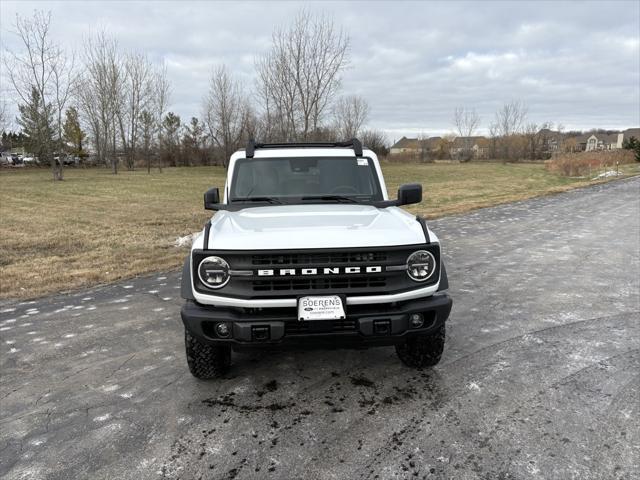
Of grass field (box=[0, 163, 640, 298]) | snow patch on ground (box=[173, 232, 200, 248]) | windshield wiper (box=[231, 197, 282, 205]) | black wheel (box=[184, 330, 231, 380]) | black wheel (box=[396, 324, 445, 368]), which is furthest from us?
snow patch on ground (box=[173, 232, 200, 248])

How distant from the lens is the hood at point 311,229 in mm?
2937

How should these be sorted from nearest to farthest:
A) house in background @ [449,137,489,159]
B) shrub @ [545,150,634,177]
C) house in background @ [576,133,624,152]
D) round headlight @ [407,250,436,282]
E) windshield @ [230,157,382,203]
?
1. round headlight @ [407,250,436,282]
2. windshield @ [230,157,382,203]
3. shrub @ [545,150,634,177]
4. house in background @ [449,137,489,159]
5. house in background @ [576,133,624,152]

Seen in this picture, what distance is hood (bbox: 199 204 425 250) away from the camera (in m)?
2.94

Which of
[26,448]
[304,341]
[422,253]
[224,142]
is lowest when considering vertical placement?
[26,448]

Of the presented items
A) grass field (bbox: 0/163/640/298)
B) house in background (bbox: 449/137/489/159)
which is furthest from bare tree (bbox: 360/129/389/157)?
grass field (bbox: 0/163/640/298)

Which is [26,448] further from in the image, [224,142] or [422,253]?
[224,142]

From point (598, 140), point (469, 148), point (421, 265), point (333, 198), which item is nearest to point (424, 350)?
point (421, 265)

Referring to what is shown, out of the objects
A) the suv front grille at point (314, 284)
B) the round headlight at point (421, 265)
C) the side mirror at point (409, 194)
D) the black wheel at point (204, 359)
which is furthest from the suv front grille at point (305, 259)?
the side mirror at point (409, 194)

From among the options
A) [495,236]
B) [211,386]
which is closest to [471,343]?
[211,386]

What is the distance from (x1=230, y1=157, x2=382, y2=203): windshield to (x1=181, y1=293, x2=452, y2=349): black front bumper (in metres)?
1.48

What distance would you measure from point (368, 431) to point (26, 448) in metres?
2.05

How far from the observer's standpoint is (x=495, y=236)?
988 cm

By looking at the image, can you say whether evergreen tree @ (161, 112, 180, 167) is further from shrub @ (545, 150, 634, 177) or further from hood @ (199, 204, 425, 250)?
hood @ (199, 204, 425, 250)

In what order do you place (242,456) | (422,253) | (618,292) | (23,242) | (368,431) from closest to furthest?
(242,456)
(368,431)
(422,253)
(618,292)
(23,242)
